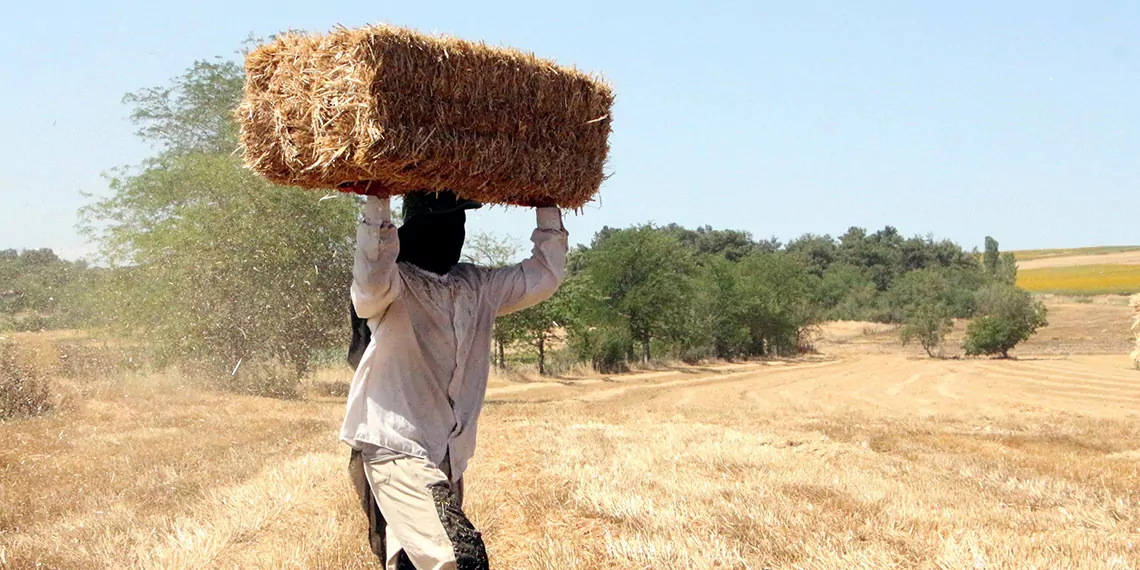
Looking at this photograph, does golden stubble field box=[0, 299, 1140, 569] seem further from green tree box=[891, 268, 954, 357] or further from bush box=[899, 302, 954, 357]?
green tree box=[891, 268, 954, 357]

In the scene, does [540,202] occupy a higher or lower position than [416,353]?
higher

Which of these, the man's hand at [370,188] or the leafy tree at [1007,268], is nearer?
the man's hand at [370,188]

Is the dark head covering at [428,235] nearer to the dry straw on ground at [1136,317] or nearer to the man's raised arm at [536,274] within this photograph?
the man's raised arm at [536,274]

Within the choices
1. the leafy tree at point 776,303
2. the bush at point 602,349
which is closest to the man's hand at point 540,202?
the bush at point 602,349

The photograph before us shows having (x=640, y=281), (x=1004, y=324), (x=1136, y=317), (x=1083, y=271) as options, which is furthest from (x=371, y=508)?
(x=1083, y=271)

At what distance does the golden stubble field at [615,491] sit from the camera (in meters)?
5.85

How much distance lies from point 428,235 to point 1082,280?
366 feet

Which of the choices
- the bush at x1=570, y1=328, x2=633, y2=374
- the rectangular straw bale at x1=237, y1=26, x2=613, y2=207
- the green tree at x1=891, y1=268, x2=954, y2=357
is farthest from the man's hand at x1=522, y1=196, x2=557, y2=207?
the green tree at x1=891, y1=268, x2=954, y2=357

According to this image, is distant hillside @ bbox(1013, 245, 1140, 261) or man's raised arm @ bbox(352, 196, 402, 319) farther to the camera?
distant hillside @ bbox(1013, 245, 1140, 261)

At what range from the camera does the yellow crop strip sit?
9144cm

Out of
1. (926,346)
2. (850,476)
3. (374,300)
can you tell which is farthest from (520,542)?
(926,346)

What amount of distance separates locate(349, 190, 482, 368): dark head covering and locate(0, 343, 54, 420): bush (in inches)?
473

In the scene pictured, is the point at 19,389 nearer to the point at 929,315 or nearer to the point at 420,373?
the point at 420,373

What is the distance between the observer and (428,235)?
439cm
